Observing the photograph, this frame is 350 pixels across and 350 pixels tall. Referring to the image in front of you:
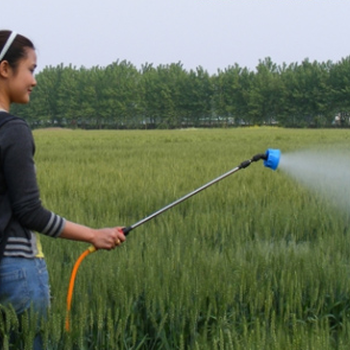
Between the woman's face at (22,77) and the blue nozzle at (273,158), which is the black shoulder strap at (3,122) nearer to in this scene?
the woman's face at (22,77)

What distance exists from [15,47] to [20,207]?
0.50m

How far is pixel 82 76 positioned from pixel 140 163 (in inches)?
2620

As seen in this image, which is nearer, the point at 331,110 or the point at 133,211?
the point at 133,211

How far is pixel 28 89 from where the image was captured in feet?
6.89

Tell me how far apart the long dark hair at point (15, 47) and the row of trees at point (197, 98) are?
57836 millimetres

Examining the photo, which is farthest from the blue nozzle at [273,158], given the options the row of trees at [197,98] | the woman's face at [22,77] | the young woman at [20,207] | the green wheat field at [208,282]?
the row of trees at [197,98]

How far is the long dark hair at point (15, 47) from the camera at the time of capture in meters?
2.01

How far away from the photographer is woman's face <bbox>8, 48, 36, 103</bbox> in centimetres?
205

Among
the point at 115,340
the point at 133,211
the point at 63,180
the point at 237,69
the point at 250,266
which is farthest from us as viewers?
the point at 237,69

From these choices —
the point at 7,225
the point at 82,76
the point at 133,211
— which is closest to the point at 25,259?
the point at 7,225

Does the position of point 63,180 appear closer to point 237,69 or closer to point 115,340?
point 115,340

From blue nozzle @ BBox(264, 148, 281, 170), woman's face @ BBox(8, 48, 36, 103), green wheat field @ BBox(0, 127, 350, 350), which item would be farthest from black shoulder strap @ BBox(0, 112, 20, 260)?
blue nozzle @ BBox(264, 148, 281, 170)

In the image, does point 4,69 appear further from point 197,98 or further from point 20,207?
point 197,98

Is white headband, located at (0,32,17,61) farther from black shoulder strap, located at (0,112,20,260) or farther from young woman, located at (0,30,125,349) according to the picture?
black shoulder strap, located at (0,112,20,260)
